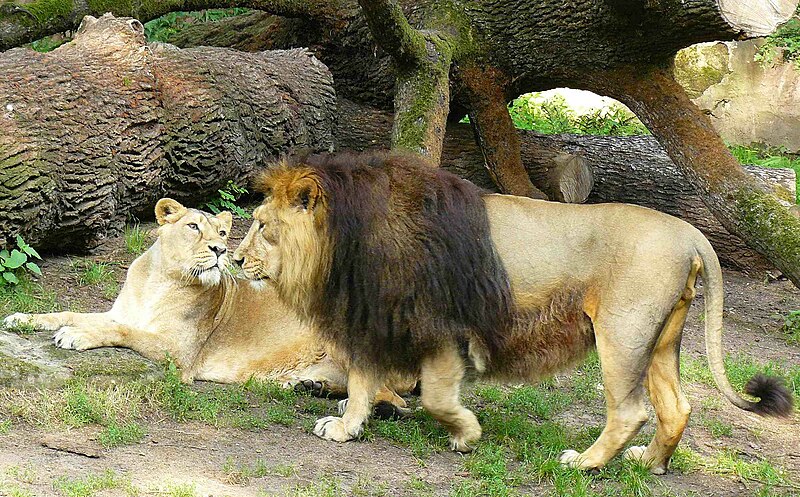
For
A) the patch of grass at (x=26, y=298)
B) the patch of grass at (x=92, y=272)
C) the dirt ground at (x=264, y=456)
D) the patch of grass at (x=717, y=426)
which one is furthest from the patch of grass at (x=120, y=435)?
the patch of grass at (x=717, y=426)

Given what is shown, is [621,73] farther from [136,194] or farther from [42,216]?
[42,216]

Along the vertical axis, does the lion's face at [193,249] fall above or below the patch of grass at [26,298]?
above

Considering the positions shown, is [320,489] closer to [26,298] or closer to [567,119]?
[26,298]

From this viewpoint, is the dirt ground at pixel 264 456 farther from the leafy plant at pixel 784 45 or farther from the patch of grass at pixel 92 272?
the leafy plant at pixel 784 45

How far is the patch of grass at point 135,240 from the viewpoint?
7.11 meters

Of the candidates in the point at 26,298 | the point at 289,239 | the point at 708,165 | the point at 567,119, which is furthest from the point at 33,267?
the point at 567,119

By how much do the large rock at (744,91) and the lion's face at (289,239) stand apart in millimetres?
9394

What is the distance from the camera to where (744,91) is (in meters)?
13.1

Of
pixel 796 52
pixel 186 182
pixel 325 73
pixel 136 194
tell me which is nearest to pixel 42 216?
pixel 136 194

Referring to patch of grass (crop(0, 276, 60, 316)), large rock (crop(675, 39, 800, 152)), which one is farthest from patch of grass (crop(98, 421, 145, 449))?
large rock (crop(675, 39, 800, 152))

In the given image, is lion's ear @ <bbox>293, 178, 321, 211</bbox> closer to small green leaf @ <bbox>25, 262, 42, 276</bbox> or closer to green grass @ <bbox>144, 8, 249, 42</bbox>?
small green leaf @ <bbox>25, 262, 42, 276</bbox>

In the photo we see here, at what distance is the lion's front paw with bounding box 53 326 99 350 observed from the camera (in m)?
5.00

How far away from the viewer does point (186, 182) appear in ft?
24.9

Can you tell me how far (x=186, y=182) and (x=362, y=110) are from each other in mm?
2180
